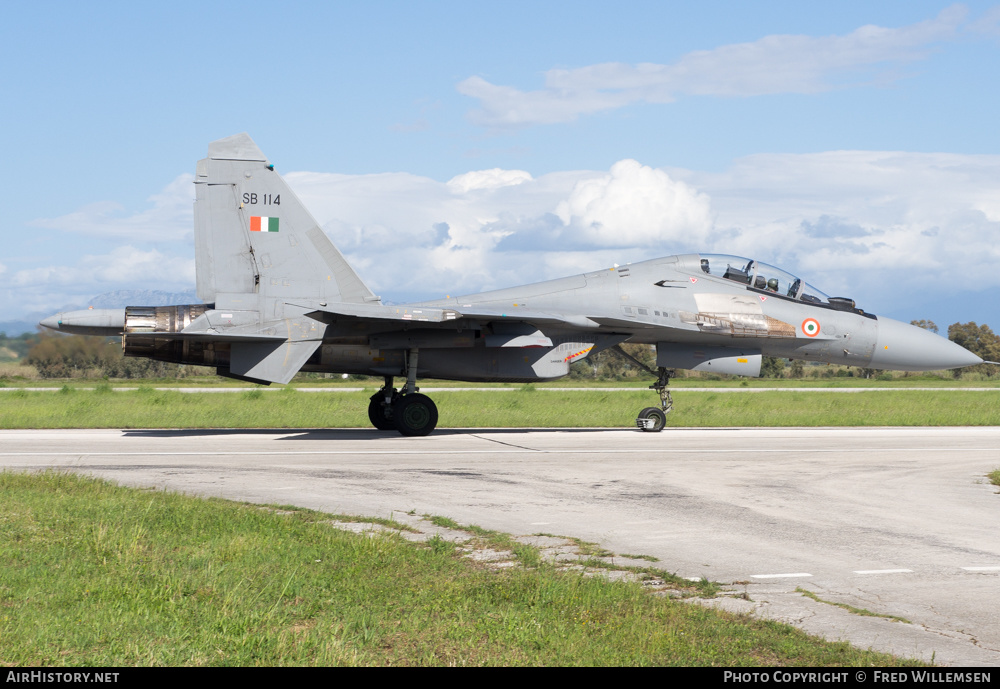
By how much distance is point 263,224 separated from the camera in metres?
18.6

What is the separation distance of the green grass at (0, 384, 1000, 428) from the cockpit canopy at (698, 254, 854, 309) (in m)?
4.60

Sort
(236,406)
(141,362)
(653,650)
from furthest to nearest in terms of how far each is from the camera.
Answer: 1. (141,362)
2. (236,406)
3. (653,650)

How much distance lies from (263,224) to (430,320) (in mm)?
4380

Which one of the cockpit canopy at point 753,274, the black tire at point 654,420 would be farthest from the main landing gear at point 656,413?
the cockpit canopy at point 753,274

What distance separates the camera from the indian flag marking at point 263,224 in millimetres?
18516

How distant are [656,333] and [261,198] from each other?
8866mm

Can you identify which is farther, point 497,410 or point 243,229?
point 497,410

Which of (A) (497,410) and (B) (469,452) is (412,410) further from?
(A) (497,410)

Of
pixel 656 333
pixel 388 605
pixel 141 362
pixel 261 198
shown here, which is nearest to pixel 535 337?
pixel 656 333

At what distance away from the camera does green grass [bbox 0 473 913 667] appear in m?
4.88

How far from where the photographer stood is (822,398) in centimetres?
3275

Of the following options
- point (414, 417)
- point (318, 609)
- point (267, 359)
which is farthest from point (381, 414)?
point (318, 609)

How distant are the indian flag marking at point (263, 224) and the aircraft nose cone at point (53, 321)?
403 centimetres
